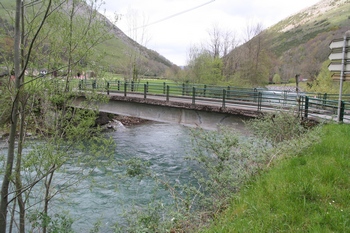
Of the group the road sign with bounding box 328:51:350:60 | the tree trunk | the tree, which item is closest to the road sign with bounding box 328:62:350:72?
the road sign with bounding box 328:51:350:60

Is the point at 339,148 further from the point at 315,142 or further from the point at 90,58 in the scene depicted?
the point at 90,58

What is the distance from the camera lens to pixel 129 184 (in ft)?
34.7

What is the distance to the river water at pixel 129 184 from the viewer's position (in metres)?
8.55

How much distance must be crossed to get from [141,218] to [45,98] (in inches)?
146

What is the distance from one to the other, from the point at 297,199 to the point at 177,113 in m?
11.5

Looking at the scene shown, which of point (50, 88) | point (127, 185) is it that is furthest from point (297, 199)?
point (127, 185)

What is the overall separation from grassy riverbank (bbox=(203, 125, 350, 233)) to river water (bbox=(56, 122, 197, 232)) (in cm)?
218

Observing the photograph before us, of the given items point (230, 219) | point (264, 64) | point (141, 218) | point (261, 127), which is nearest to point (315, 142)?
point (261, 127)

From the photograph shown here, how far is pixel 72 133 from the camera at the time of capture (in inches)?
250

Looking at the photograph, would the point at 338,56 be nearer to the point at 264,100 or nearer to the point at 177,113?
the point at 264,100

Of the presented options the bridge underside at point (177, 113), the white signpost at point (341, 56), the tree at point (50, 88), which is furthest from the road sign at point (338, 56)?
the tree at point (50, 88)

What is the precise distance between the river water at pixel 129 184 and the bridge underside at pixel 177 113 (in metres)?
1.32

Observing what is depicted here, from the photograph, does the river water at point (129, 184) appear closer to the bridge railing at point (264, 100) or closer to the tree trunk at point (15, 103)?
the tree trunk at point (15, 103)

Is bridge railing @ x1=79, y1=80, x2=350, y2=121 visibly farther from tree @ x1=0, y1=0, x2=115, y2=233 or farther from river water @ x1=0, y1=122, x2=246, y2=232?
river water @ x1=0, y1=122, x2=246, y2=232
